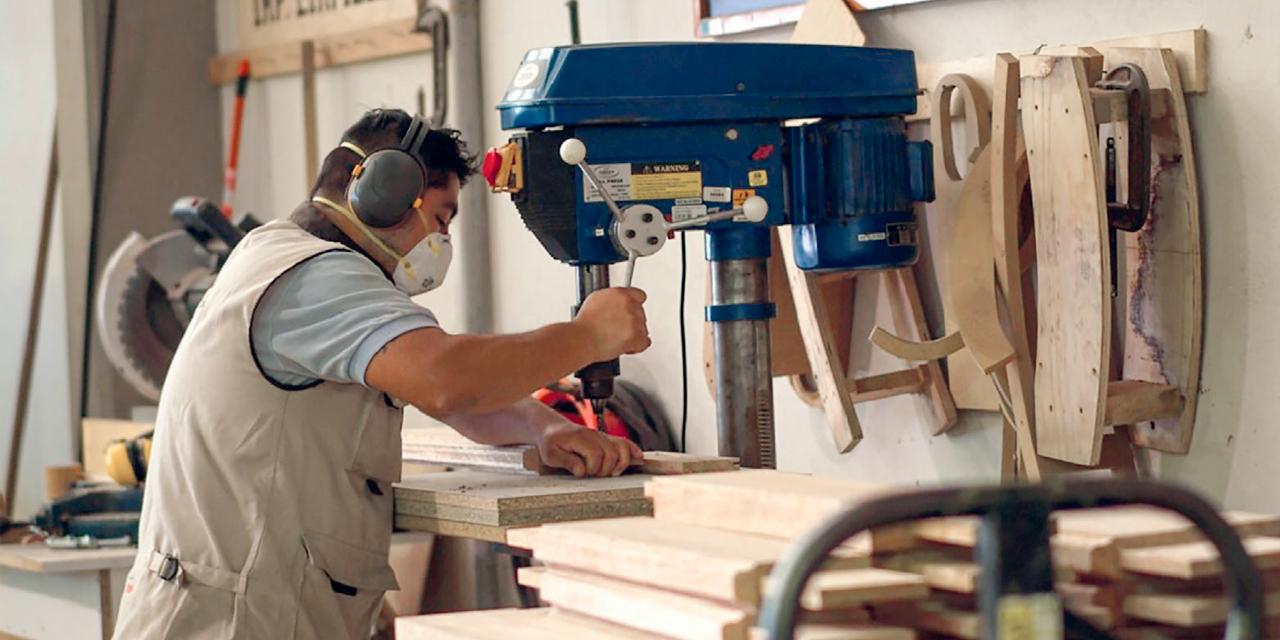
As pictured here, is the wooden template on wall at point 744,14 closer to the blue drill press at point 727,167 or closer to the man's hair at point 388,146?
the blue drill press at point 727,167

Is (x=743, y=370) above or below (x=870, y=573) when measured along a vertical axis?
above

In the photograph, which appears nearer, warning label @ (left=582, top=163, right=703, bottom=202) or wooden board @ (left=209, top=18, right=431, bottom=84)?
warning label @ (left=582, top=163, right=703, bottom=202)

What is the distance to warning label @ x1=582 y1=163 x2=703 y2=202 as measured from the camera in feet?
7.67

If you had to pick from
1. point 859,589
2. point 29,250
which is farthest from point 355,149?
point 29,250

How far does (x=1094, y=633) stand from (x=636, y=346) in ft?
3.72

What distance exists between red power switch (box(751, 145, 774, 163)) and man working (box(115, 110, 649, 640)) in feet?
1.03

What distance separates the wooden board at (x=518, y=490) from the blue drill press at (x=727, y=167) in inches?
5.6

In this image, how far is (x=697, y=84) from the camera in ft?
7.88

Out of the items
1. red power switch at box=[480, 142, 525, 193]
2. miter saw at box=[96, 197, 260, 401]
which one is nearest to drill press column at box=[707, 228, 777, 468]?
red power switch at box=[480, 142, 525, 193]

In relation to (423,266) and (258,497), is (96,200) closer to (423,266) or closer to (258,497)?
(423,266)

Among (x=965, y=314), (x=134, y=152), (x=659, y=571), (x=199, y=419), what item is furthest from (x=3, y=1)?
(x=659, y=571)

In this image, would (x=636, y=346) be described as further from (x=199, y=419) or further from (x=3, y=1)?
(x=3, y=1)

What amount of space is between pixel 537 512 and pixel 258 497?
45 centimetres

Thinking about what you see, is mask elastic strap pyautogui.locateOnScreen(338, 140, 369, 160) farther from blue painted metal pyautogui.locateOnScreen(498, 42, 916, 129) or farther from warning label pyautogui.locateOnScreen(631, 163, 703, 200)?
warning label pyautogui.locateOnScreen(631, 163, 703, 200)
